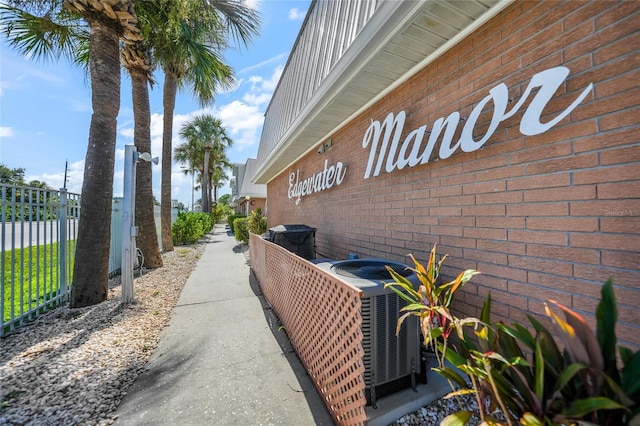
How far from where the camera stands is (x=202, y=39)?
27.1 feet

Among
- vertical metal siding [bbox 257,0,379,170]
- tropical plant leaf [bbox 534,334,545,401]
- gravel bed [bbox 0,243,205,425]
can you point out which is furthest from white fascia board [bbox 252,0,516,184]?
gravel bed [bbox 0,243,205,425]

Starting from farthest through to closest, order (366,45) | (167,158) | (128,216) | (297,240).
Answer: (167,158)
(297,240)
(128,216)
(366,45)

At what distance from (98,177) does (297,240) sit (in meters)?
4.02

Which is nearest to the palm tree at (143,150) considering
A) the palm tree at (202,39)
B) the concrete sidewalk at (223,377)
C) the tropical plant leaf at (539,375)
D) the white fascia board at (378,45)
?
the palm tree at (202,39)

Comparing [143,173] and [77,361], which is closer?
[77,361]

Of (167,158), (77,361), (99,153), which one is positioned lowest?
(77,361)

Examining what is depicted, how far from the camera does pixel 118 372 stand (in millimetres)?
2932

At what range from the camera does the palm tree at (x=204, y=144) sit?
82.9 feet

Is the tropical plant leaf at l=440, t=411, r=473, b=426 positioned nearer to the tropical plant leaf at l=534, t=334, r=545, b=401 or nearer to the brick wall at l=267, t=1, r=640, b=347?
the tropical plant leaf at l=534, t=334, r=545, b=401

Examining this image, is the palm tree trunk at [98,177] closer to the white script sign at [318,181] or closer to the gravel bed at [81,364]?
the gravel bed at [81,364]

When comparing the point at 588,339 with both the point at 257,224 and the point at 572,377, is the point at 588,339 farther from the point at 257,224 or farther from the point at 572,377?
the point at 257,224

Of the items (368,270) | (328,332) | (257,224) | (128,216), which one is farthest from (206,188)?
(328,332)

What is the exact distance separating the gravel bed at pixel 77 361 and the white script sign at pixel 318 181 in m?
3.98

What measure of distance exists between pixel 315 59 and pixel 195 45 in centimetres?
541
